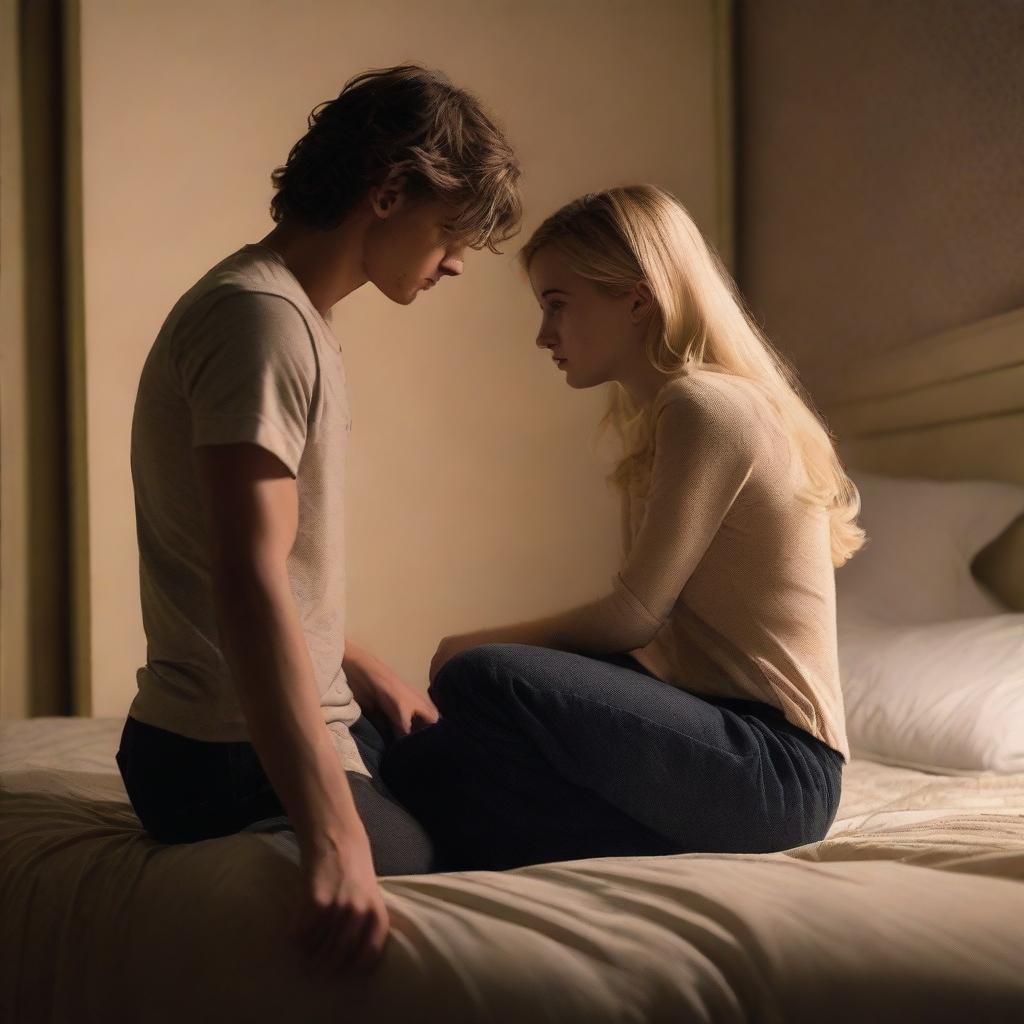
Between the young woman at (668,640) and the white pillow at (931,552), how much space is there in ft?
2.16

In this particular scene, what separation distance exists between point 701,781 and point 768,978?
289 millimetres

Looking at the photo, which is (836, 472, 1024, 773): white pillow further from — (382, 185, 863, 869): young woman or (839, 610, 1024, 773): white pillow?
(382, 185, 863, 869): young woman

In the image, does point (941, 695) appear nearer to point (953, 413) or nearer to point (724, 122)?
point (953, 413)

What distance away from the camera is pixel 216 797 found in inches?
38.3

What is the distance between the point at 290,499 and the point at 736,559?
50 cm

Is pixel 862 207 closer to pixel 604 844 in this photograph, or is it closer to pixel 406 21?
pixel 406 21

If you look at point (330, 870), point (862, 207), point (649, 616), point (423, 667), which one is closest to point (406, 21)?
point (862, 207)

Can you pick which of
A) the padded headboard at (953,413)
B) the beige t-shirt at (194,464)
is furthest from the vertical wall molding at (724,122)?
the beige t-shirt at (194,464)

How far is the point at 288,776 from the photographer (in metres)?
0.79

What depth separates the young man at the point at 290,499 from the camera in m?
0.80

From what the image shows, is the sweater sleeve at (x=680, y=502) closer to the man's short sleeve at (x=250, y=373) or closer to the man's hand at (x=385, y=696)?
the man's hand at (x=385, y=696)

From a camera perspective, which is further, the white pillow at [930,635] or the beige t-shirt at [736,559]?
the white pillow at [930,635]

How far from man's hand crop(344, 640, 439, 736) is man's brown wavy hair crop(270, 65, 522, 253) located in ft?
1.60

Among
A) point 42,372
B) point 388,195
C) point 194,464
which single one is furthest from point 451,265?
point 42,372
